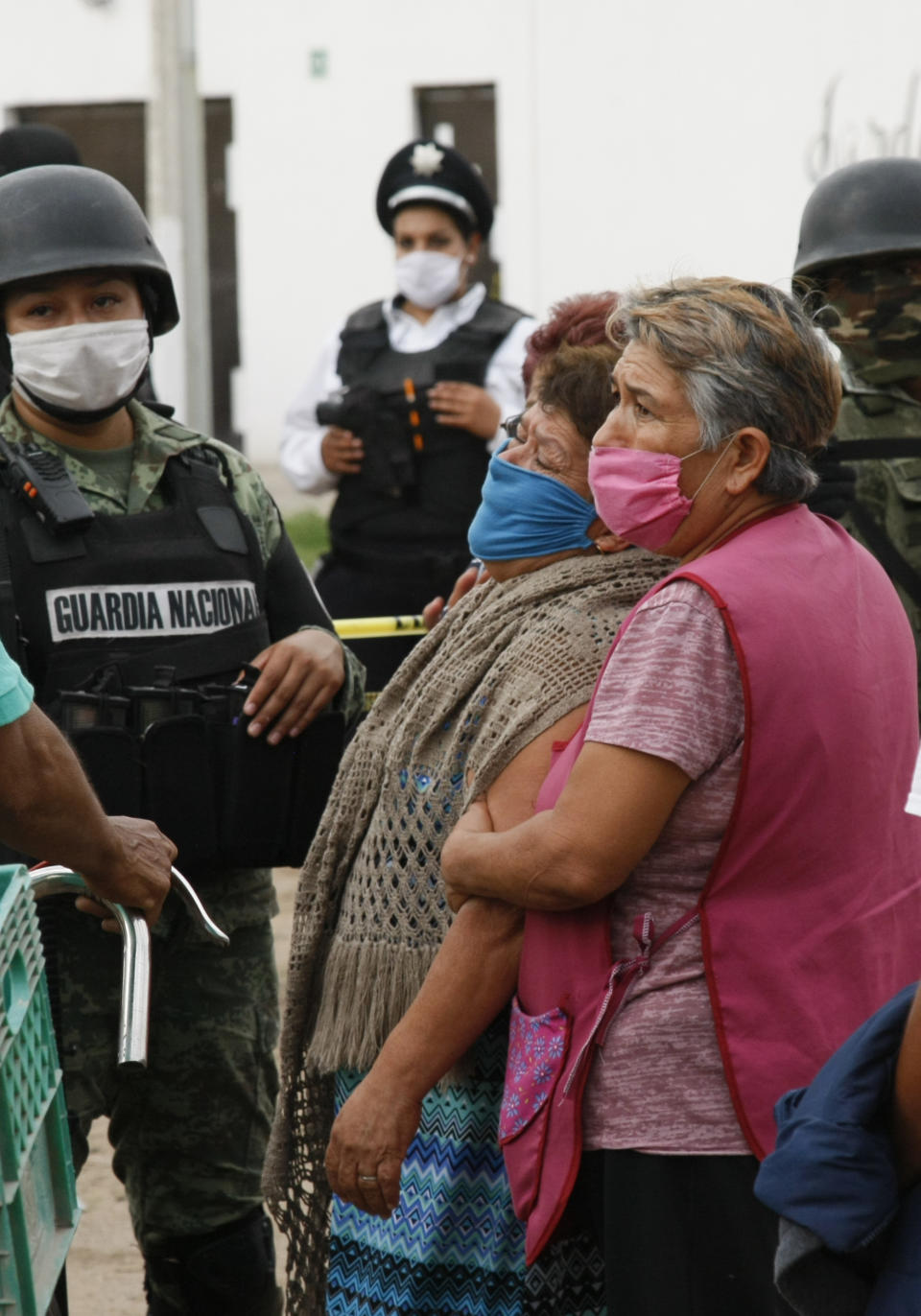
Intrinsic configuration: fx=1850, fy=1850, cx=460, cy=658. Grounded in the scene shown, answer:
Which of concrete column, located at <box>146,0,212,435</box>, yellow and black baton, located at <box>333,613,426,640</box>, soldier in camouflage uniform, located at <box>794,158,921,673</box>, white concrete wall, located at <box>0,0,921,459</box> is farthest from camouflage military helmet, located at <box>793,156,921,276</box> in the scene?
white concrete wall, located at <box>0,0,921,459</box>

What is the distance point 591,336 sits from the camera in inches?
102

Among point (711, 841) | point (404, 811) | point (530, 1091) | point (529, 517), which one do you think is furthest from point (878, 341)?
point (530, 1091)

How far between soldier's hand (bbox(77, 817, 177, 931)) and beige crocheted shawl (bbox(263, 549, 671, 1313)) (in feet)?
0.91

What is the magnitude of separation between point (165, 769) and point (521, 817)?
86 centimetres

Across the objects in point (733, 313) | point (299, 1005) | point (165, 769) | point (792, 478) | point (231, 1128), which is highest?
point (733, 313)

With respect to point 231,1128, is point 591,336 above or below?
Answer: above

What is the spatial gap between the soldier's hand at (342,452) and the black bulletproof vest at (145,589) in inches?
99.1

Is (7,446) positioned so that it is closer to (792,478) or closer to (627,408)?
(627,408)

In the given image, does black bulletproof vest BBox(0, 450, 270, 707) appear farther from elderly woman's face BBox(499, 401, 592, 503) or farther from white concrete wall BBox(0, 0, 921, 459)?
white concrete wall BBox(0, 0, 921, 459)

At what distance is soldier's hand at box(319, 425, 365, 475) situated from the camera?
18.9 feet

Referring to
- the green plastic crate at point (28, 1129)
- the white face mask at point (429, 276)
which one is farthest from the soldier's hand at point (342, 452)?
the green plastic crate at point (28, 1129)

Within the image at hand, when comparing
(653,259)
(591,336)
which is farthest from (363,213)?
(591,336)

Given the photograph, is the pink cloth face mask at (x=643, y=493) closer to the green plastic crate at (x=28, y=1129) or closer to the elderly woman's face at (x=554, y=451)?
the elderly woman's face at (x=554, y=451)

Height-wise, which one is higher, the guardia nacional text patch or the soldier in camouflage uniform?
the soldier in camouflage uniform
